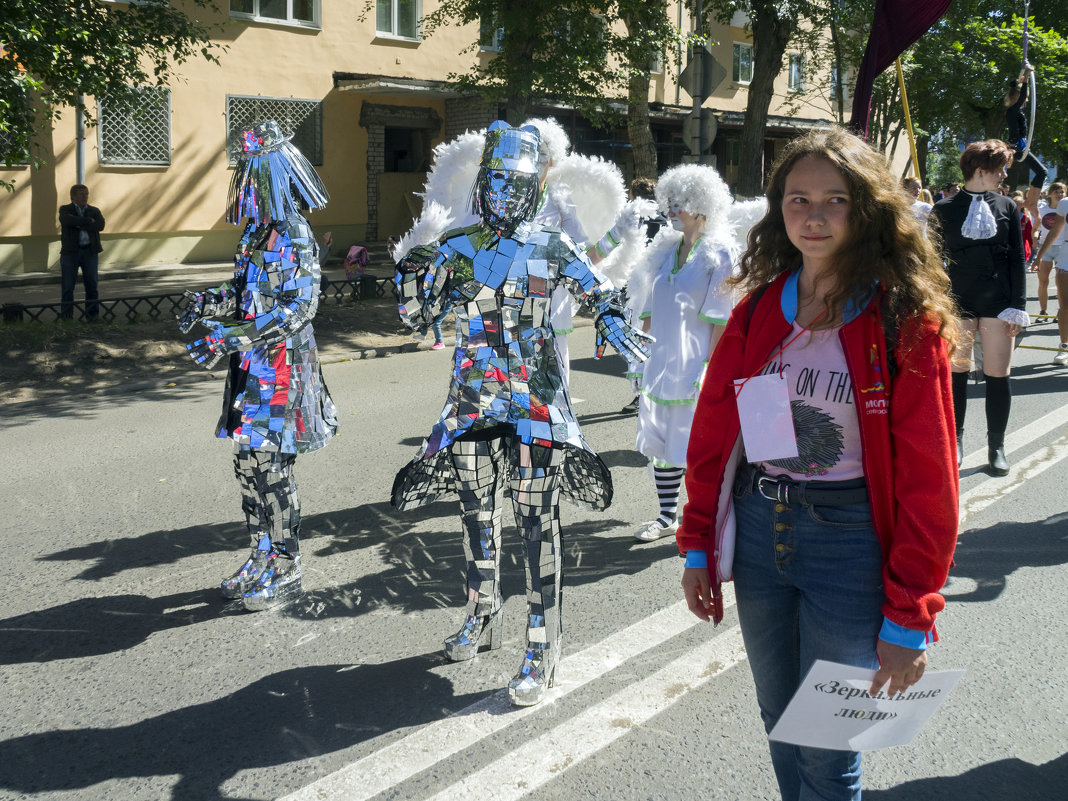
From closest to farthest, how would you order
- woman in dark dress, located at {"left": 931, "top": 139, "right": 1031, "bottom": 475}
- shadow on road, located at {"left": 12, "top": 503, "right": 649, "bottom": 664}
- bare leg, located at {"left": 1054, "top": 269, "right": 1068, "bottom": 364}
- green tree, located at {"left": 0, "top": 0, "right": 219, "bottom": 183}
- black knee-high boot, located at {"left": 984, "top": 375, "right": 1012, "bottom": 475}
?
shadow on road, located at {"left": 12, "top": 503, "right": 649, "bottom": 664} < woman in dark dress, located at {"left": 931, "top": 139, "right": 1031, "bottom": 475} < black knee-high boot, located at {"left": 984, "top": 375, "right": 1012, "bottom": 475} < green tree, located at {"left": 0, "top": 0, "right": 219, "bottom": 183} < bare leg, located at {"left": 1054, "top": 269, "right": 1068, "bottom": 364}

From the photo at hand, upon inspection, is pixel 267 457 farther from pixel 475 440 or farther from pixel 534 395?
pixel 534 395

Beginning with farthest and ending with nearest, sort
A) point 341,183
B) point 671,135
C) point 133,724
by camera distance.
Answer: point 671,135 < point 341,183 < point 133,724

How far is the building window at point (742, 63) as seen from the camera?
29328 mm

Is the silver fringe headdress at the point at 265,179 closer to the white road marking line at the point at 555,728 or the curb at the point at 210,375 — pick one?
the white road marking line at the point at 555,728

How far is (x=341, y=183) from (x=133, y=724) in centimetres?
1826

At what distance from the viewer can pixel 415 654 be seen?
3.77 meters

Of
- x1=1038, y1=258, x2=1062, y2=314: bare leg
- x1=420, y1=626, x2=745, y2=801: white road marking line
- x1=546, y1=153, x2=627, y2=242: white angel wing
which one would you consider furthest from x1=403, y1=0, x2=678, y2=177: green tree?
x1=420, y1=626, x2=745, y2=801: white road marking line

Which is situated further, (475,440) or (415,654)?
(415,654)

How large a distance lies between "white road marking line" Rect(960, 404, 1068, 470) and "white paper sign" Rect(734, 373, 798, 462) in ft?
14.9

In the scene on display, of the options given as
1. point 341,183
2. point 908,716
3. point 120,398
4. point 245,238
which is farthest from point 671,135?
point 908,716

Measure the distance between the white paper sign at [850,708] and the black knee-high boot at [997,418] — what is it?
4426 mm

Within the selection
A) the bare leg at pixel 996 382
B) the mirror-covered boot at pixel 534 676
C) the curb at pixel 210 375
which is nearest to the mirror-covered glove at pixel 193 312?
the mirror-covered boot at pixel 534 676

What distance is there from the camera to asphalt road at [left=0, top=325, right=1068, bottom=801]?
2.96 metres

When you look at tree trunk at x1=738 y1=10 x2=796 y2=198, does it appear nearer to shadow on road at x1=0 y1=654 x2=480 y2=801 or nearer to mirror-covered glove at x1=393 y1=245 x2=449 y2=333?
mirror-covered glove at x1=393 y1=245 x2=449 y2=333
